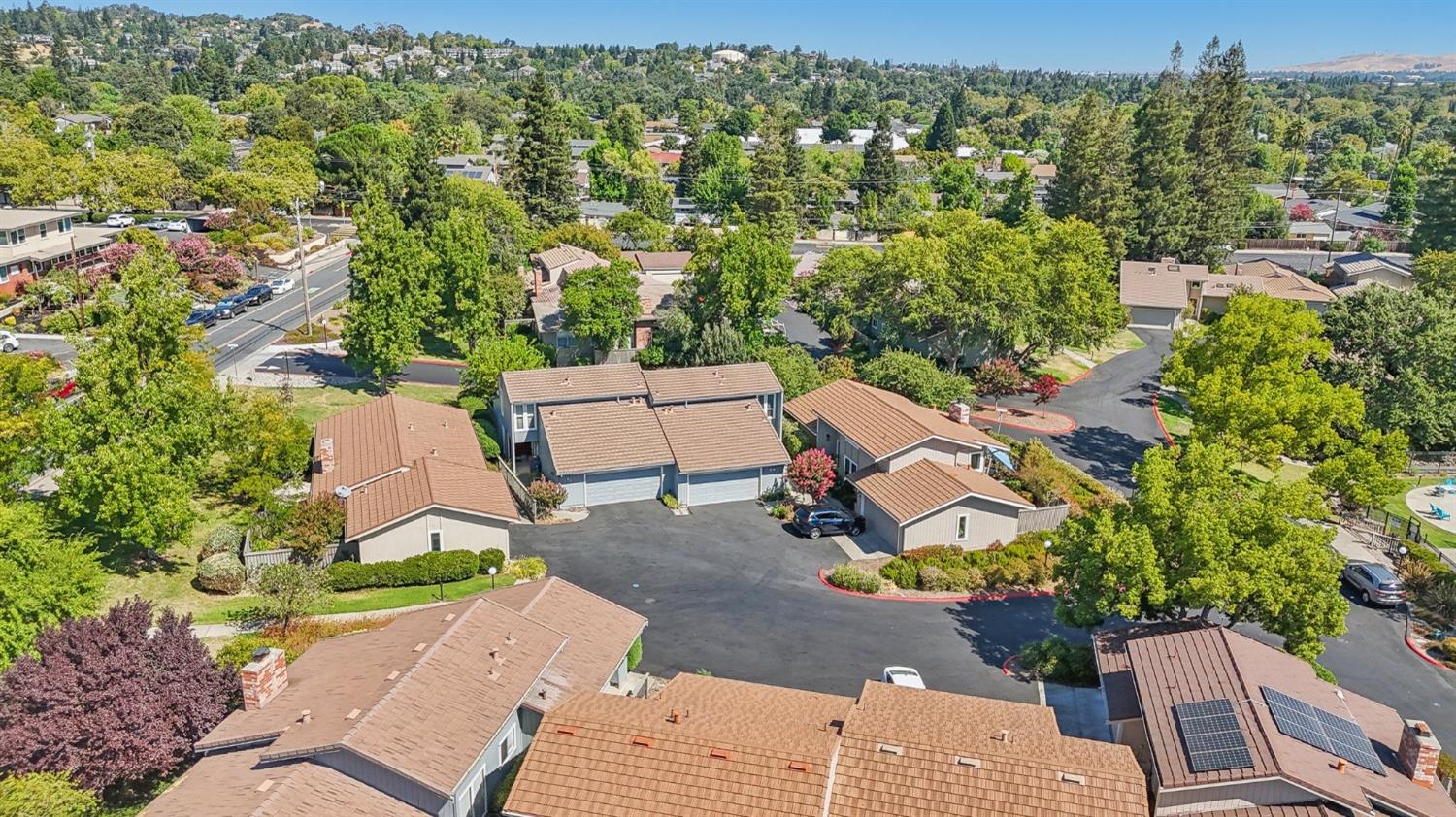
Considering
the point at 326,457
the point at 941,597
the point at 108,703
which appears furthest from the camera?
the point at 326,457

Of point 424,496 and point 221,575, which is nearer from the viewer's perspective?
point 221,575

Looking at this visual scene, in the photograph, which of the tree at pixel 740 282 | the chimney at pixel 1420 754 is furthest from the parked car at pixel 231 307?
the chimney at pixel 1420 754

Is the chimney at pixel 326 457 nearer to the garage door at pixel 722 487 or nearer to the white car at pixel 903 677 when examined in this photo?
the garage door at pixel 722 487

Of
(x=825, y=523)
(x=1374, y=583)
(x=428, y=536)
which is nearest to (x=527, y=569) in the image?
(x=428, y=536)

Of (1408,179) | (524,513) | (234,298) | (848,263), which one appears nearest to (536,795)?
(524,513)

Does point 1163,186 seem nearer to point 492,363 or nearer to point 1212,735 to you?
point 492,363

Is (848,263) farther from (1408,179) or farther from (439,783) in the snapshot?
(1408,179)
